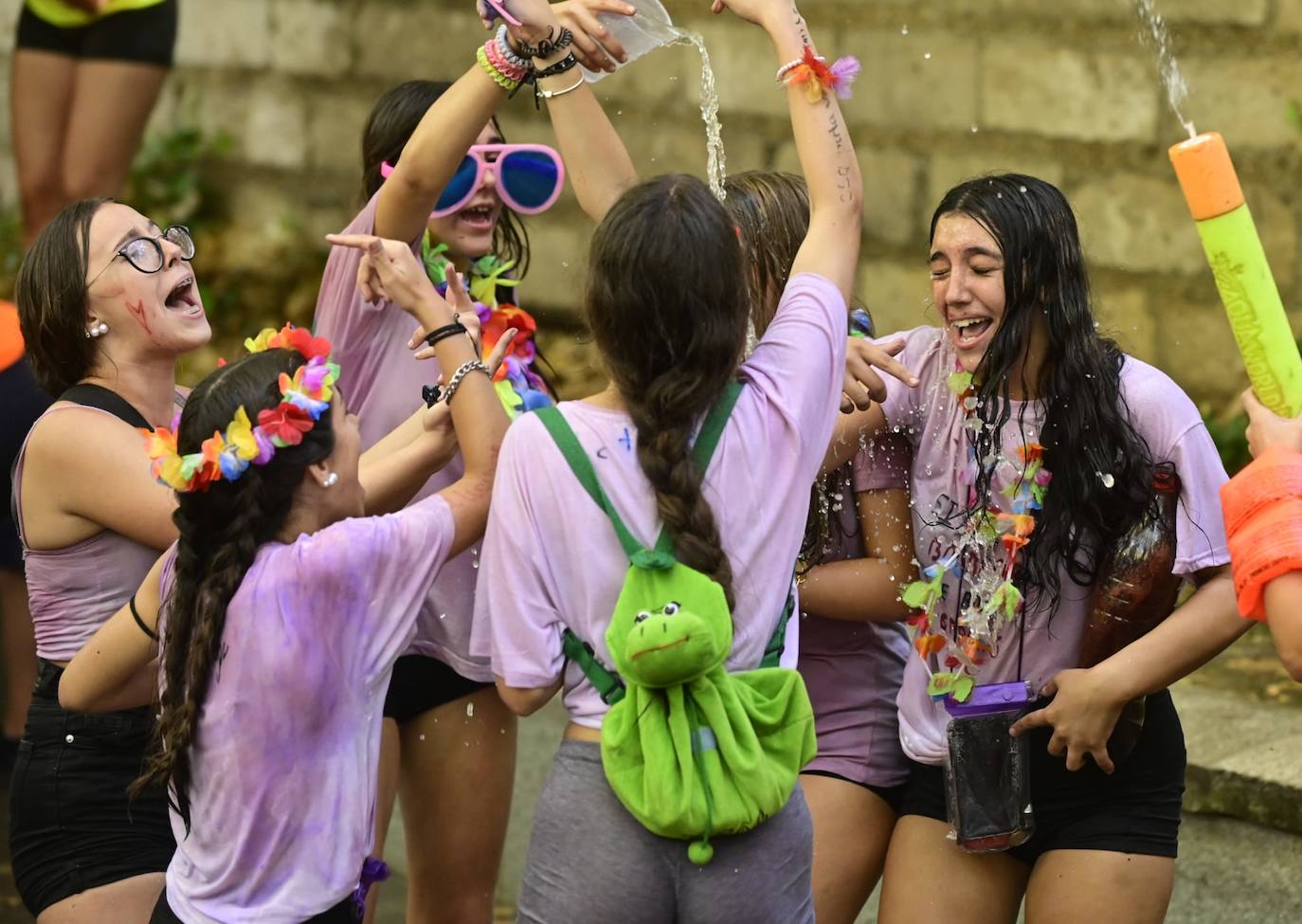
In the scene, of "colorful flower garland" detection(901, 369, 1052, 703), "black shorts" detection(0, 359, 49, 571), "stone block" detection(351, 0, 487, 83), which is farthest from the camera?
"stone block" detection(351, 0, 487, 83)

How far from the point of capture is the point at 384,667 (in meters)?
2.87

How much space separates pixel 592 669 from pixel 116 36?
4430 mm

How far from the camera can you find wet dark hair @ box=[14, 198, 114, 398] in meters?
3.41

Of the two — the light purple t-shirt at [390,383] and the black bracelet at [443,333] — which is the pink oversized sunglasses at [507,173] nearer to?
the light purple t-shirt at [390,383]

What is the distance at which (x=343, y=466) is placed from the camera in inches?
115

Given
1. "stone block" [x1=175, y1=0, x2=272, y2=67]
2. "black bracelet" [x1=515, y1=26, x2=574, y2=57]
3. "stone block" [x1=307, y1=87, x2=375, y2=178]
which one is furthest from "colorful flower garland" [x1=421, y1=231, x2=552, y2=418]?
"stone block" [x1=175, y1=0, x2=272, y2=67]

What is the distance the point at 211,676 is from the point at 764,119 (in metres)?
4.72

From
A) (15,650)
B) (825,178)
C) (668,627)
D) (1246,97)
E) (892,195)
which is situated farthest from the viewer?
(892,195)

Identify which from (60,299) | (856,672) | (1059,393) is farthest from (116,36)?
(1059,393)

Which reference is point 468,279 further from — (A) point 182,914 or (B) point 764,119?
(B) point 764,119

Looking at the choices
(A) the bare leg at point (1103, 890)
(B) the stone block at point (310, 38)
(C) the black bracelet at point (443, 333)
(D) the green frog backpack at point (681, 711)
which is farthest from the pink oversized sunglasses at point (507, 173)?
(B) the stone block at point (310, 38)

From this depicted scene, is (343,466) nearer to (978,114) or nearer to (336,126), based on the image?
(978,114)

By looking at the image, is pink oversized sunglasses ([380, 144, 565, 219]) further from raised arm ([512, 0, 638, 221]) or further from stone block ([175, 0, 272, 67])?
stone block ([175, 0, 272, 67])

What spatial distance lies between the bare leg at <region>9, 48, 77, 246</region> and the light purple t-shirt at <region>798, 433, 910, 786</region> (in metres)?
3.93
